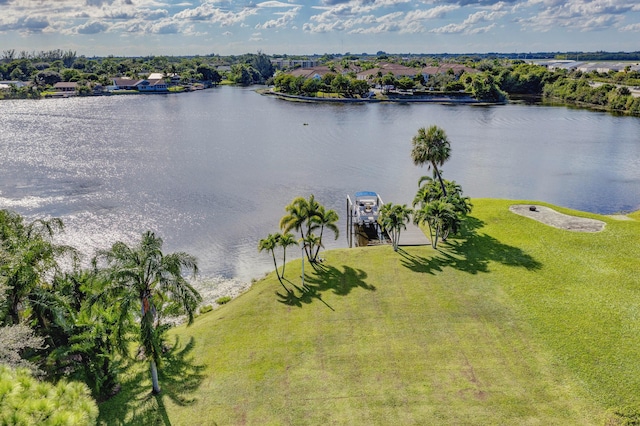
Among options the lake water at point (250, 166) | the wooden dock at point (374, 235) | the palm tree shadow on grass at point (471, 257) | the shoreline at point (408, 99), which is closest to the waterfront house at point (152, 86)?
the shoreline at point (408, 99)


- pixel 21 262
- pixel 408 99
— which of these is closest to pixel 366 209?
pixel 21 262

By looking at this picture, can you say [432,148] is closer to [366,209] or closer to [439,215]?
[439,215]

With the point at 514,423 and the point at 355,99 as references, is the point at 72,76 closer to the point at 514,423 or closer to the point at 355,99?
the point at 355,99

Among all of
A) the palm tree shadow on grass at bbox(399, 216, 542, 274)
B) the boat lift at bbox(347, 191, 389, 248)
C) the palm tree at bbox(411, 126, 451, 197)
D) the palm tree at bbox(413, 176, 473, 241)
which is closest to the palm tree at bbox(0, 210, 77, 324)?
the palm tree shadow on grass at bbox(399, 216, 542, 274)

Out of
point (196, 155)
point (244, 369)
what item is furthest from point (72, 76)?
point (244, 369)

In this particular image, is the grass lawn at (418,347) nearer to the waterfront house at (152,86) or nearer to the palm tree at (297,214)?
the palm tree at (297,214)

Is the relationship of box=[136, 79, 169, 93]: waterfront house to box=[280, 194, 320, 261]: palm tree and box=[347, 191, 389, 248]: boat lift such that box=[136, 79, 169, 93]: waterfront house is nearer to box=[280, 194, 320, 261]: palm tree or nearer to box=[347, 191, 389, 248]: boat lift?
box=[347, 191, 389, 248]: boat lift
